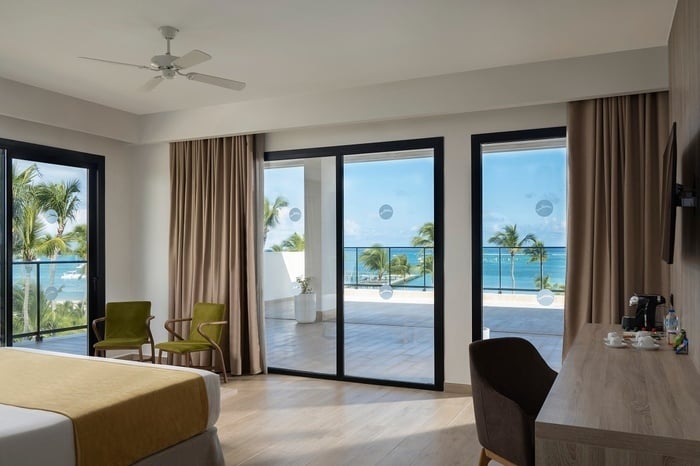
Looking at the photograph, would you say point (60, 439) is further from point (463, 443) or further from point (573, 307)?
point (573, 307)

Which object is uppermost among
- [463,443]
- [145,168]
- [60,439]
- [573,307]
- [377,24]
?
[377,24]

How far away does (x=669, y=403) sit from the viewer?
1.92 meters

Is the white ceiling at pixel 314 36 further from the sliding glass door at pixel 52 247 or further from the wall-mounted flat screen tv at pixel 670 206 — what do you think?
the wall-mounted flat screen tv at pixel 670 206

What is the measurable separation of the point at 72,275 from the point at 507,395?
4.90 metres

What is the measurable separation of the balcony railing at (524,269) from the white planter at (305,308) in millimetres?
1803

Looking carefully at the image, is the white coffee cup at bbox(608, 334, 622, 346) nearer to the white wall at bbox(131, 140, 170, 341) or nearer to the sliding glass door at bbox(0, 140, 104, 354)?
the white wall at bbox(131, 140, 170, 341)

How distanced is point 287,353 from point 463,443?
2.60m

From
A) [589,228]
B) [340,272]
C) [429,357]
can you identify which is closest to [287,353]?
[340,272]

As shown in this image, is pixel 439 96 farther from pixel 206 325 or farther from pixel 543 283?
pixel 206 325

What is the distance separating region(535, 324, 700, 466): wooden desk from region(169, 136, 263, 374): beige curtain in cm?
404

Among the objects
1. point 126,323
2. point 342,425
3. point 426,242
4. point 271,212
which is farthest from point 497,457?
point 126,323

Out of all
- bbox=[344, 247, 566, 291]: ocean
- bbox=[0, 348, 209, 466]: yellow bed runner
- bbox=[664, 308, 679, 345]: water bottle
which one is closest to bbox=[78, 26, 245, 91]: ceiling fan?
bbox=[0, 348, 209, 466]: yellow bed runner

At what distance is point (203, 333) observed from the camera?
5492mm

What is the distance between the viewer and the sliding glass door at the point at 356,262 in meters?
5.28
